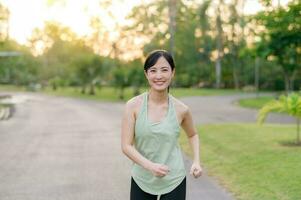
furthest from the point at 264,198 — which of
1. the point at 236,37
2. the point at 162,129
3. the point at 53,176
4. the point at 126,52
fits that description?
the point at 236,37

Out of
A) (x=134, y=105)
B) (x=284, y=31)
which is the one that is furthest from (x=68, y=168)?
(x=284, y=31)

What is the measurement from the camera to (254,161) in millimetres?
10477

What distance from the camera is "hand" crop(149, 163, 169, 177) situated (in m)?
3.47

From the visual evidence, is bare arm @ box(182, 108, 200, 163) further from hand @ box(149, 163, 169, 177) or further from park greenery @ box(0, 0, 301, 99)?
park greenery @ box(0, 0, 301, 99)

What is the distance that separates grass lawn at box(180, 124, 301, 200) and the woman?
4.05 meters

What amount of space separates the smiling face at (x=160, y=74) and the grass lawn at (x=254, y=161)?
4.25 meters

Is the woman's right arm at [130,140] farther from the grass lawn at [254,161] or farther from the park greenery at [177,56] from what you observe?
the park greenery at [177,56]

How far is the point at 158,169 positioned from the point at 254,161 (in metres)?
7.26

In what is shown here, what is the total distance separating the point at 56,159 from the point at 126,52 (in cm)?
4876

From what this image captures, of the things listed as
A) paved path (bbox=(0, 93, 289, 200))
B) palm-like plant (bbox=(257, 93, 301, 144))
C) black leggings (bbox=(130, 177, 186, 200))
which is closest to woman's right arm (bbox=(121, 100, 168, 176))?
black leggings (bbox=(130, 177, 186, 200))

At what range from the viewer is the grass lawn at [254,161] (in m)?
7.96

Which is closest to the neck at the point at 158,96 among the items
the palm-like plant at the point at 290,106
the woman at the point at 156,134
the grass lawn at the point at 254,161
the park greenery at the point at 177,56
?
the woman at the point at 156,134

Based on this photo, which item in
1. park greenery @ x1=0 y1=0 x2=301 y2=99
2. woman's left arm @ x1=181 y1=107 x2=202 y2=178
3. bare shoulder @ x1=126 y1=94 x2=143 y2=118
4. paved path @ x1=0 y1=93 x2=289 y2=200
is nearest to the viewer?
bare shoulder @ x1=126 y1=94 x2=143 y2=118

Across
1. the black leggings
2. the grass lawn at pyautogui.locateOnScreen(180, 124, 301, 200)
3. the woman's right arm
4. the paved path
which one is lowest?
the paved path
